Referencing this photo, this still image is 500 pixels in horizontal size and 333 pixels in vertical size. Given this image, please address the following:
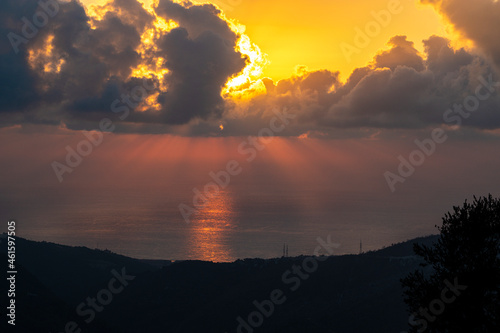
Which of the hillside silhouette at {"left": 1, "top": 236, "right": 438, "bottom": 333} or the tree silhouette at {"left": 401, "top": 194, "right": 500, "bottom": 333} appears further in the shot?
the hillside silhouette at {"left": 1, "top": 236, "right": 438, "bottom": 333}

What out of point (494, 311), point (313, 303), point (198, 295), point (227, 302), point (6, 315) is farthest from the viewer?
point (198, 295)

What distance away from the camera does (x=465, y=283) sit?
18.7 metres

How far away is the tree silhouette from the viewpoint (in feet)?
60.0

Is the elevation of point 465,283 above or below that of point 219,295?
below

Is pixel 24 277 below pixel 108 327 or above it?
above

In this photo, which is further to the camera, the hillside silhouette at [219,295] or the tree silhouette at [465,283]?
the hillside silhouette at [219,295]

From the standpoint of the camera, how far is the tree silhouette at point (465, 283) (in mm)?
18281

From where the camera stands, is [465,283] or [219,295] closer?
[465,283]

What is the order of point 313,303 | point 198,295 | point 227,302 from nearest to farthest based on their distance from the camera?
point 313,303
point 227,302
point 198,295

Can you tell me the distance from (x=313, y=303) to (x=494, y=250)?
308 feet

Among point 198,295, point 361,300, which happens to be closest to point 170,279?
point 198,295

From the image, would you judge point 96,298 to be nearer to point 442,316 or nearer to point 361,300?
point 361,300

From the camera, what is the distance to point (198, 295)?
422 feet

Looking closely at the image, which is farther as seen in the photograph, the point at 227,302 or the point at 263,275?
the point at 263,275
